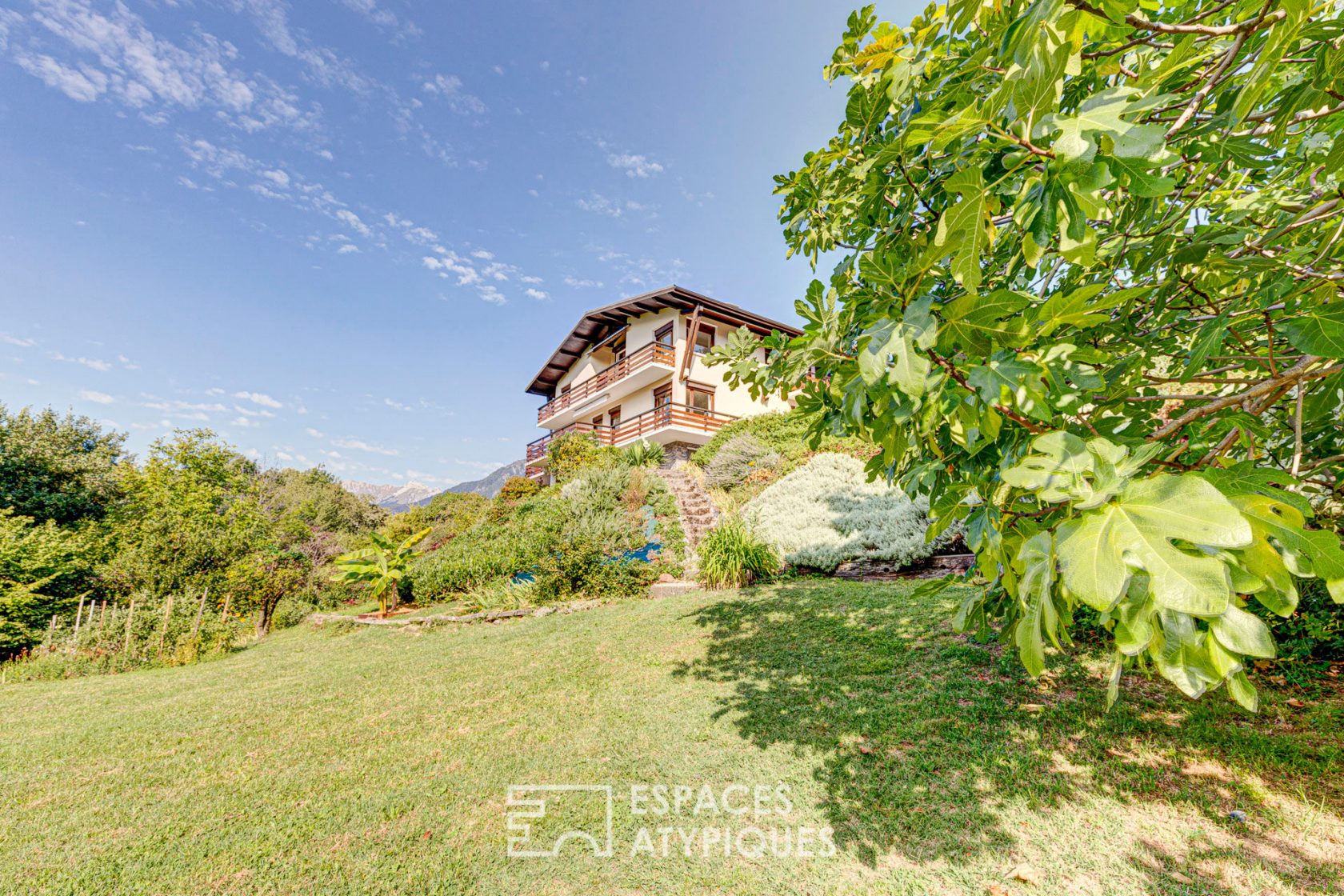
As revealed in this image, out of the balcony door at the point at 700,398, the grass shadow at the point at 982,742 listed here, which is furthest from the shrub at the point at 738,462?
the grass shadow at the point at 982,742

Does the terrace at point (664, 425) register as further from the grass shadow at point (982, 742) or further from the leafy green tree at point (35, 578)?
the leafy green tree at point (35, 578)

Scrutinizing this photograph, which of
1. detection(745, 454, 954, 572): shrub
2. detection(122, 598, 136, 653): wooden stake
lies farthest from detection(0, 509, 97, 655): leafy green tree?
detection(745, 454, 954, 572): shrub

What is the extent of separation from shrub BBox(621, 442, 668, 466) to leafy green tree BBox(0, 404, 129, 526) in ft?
51.4

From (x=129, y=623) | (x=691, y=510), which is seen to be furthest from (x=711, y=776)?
(x=129, y=623)

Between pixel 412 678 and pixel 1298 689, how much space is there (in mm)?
8316

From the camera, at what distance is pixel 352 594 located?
13266 millimetres

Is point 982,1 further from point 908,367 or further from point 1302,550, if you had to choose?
point 1302,550

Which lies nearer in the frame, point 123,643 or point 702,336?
point 123,643

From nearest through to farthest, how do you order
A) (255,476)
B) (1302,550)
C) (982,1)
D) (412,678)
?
(1302,550)
(982,1)
(412,678)
(255,476)

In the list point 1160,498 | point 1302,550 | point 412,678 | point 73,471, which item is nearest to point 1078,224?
point 1160,498

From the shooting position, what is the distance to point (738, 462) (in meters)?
14.7

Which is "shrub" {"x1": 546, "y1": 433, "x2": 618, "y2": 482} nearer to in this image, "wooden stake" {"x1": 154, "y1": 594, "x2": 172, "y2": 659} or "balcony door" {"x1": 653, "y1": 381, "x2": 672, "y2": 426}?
"balcony door" {"x1": 653, "y1": 381, "x2": 672, "y2": 426}

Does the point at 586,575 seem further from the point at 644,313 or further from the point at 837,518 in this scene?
the point at 644,313

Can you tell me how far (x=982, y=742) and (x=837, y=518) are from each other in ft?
21.1
